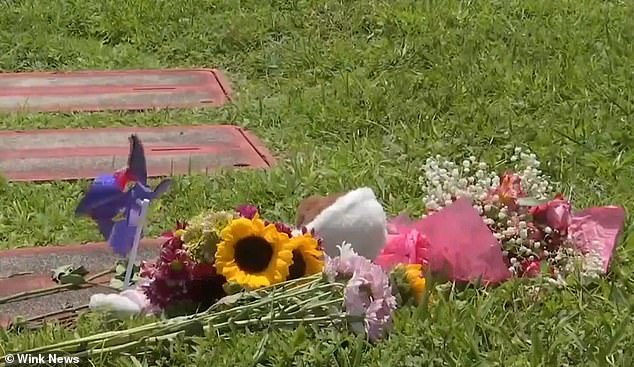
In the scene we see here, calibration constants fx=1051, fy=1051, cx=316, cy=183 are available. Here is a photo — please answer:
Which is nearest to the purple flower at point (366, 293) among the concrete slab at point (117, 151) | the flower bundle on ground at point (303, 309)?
the flower bundle on ground at point (303, 309)

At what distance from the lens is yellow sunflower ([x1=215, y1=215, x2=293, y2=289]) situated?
226 cm

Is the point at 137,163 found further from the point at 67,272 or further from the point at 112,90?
the point at 112,90

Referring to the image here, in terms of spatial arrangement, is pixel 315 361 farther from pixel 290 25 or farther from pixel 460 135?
pixel 290 25

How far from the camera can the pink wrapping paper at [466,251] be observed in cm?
251

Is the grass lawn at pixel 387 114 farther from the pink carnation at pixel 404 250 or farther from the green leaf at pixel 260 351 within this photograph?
the pink carnation at pixel 404 250

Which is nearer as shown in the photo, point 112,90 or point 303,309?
point 303,309

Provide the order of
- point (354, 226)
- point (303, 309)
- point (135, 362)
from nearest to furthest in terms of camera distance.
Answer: point (135, 362) → point (303, 309) → point (354, 226)

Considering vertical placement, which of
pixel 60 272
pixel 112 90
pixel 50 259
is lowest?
pixel 112 90

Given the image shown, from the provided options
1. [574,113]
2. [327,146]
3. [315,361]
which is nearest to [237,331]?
[315,361]

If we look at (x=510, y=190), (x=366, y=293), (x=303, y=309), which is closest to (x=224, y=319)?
(x=303, y=309)

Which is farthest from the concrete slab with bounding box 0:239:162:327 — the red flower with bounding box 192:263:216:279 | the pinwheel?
the red flower with bounding box 192:263:216:279

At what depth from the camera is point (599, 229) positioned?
2.75 metres

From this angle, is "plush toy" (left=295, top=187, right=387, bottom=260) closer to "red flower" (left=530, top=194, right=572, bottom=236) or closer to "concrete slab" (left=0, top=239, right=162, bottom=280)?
"red flower" (left=530, top=194, right=572, bottom=236)

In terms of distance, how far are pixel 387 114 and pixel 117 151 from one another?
1066 mm
